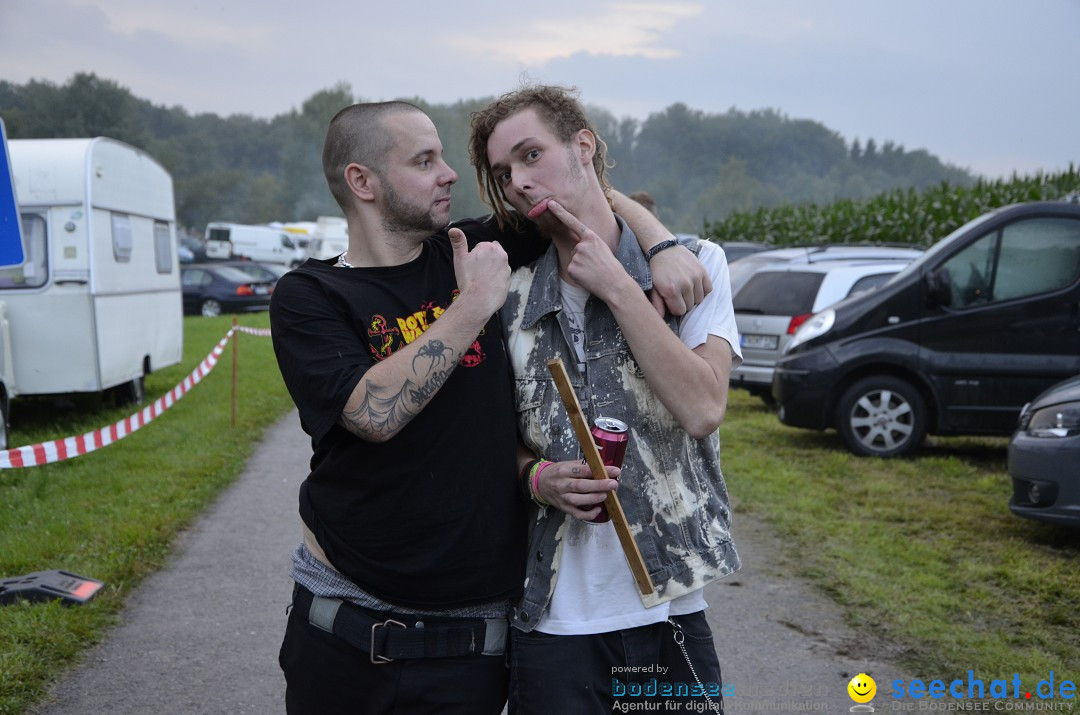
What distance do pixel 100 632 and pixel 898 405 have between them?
6.94 metres

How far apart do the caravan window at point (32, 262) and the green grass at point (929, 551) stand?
23.7ft

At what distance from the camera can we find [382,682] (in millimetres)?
2352

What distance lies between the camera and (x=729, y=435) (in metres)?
10.8

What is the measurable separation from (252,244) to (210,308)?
76.1ft

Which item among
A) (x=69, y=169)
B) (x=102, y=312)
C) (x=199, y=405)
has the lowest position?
(x=199, y=405)

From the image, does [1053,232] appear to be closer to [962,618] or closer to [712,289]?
[962,618]

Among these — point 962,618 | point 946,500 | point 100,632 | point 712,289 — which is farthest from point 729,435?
point 712,289

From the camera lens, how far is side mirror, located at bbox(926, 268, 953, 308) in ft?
29.5

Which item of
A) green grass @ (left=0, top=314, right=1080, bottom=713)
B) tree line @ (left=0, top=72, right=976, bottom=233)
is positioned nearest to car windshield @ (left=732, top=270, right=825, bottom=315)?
green grass @ (left=0, top=314, right=1080, bottom=713)

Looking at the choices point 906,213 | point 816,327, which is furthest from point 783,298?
point 906,213

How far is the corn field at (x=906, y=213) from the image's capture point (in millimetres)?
19016

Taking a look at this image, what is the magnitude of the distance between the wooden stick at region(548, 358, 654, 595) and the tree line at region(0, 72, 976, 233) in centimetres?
8275

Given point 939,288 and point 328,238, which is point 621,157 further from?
point 939,288

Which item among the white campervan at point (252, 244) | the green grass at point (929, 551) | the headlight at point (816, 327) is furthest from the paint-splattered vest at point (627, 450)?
the white campervan at point (252, 244)
